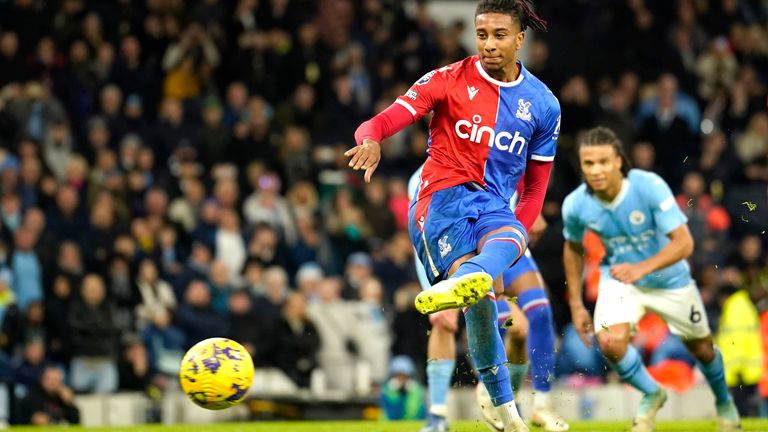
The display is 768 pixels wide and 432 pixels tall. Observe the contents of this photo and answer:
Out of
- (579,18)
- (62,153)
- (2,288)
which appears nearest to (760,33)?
(579,18)

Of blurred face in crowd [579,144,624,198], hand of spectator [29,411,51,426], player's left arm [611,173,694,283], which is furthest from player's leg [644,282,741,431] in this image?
hand of spectator [29,411,51,426]

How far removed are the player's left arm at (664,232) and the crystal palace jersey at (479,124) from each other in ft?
6.41

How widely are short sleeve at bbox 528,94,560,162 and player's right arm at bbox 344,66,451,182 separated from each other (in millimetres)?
671

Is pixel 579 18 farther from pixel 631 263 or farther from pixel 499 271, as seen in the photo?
pixel 499 271

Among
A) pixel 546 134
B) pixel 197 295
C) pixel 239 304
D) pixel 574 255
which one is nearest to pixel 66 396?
pixel 197 295

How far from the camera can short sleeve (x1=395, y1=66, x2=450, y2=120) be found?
8.42 m

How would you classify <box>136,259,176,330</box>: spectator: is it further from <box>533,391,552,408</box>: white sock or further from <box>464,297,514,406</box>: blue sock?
<box>464,297,514,406</box>: blue sock

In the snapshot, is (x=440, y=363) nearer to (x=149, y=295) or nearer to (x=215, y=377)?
(x=215, y=377)

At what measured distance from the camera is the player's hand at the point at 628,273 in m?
10.2

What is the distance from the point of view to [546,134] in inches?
345

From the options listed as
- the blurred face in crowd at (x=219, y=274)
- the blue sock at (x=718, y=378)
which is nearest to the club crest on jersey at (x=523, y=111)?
the blue sock at (x=718, y=378)

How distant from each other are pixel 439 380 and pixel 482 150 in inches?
133

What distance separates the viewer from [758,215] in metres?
20.6

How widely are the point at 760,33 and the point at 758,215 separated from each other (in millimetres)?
4428
